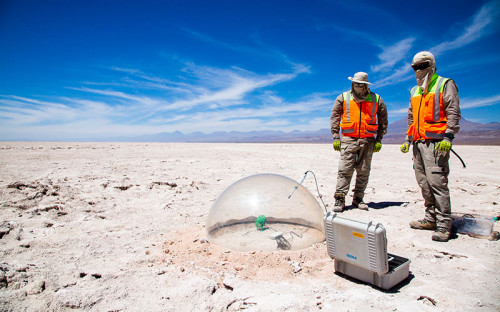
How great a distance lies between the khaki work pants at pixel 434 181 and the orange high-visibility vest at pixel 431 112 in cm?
12

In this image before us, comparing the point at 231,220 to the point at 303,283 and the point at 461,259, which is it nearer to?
the point at 303,283

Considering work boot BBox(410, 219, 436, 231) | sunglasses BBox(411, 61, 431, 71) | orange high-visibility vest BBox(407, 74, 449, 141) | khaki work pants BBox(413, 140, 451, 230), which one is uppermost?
sunglasses BBox(411, 61, 431, 71)

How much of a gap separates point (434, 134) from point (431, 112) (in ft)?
0.95

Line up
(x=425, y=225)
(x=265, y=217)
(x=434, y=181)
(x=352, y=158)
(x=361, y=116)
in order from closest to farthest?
(x=265, y=217) < (x=434, y=181) < (x=425, y=225) < (x=361, y=116) < (x=352, y=158)

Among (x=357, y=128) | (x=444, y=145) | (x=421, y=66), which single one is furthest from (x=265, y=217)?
(x=421, y=66)

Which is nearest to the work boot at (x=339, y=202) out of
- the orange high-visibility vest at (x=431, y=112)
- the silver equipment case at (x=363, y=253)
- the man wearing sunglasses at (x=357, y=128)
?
the man wearing sunglasses at (x=357, y=128)

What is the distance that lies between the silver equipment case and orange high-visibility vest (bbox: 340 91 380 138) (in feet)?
8.07

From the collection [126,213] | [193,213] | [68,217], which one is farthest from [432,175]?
[68,217]

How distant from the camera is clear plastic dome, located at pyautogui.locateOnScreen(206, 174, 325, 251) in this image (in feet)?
10.1

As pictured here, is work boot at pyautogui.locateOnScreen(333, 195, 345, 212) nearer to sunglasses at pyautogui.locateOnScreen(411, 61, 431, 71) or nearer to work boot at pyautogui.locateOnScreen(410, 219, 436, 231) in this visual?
work boot at pyautogui.locateOnScreen(410, 219, 436, 231)

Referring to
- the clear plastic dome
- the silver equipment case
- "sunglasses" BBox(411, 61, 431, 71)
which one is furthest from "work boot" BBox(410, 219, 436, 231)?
"sunglasses" BBox(411, 61, 431, 71)

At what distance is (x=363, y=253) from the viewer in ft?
7.62

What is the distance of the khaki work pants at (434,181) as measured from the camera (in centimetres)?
349

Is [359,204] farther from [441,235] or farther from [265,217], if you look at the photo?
[265,217]
